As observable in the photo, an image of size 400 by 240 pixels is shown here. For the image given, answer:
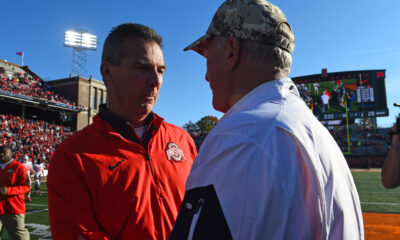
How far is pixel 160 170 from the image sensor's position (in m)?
2.02

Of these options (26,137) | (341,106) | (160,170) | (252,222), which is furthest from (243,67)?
(26,137)

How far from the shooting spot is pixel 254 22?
107 centimetres

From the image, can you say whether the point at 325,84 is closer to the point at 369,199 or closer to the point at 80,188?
the point at 369,199

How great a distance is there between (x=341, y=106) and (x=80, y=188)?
96.2ft

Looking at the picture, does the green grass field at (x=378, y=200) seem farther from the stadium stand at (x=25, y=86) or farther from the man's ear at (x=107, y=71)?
the stadium stand at (x=25, y=86)

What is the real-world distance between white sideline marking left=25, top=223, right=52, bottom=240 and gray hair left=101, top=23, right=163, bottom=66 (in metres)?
5.57

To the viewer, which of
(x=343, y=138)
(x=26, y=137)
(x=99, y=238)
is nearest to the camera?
(x=99, y=238)

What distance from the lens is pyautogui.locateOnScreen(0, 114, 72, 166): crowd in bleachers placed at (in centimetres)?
2669

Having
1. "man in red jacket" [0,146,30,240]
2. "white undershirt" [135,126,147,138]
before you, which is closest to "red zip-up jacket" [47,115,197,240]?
"white undershirt" [135,126,147,138]

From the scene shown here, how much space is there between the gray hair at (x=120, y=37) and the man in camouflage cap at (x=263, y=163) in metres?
1.16

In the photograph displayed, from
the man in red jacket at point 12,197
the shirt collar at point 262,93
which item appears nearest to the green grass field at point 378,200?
the man in red jacket at point 12,197

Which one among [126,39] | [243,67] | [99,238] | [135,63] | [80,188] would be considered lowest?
[99,238]

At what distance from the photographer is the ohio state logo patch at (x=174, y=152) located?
85.4 inches

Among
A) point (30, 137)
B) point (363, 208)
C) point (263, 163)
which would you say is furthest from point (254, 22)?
point (30, 137)
